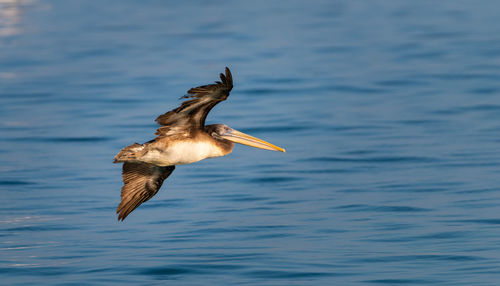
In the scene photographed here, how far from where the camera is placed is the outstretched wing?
9.99m

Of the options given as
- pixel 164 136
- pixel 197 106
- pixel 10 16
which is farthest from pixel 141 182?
pixel 10 16

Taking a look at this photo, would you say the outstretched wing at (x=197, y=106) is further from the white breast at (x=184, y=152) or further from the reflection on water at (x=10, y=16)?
the reflection on water at (x=10, y=16)

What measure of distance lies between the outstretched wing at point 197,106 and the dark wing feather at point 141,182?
1.04m

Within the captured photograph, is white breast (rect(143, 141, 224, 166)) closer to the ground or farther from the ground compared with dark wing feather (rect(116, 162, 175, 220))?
farther from the ground

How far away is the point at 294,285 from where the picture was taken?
11.0m

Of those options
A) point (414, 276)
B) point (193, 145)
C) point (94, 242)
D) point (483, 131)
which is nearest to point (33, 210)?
point (94, 242)

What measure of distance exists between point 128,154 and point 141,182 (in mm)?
1147

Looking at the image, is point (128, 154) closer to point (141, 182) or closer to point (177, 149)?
point (177, 149)

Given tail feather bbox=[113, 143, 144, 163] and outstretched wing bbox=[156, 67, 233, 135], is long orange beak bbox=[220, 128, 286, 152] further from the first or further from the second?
tail feather bbox=[113, 143, 144, 163]

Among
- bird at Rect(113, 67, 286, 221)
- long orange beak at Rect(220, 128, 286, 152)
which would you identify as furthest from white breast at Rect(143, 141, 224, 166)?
long orange beak at Rect(220, 128, 286, 152)

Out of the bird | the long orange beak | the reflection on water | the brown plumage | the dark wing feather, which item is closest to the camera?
the brown plumage

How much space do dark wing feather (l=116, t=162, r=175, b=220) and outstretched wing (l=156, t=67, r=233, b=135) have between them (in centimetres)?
104

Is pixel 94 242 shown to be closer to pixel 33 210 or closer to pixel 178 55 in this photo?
pixel 33 210

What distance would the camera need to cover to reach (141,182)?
38.5 feet
